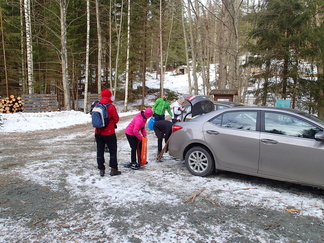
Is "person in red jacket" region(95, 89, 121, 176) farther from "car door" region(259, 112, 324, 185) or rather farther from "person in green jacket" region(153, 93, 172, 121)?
"person in green jacket" region(153, 93, 172, 121)

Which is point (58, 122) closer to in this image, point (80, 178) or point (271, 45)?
point (80, 178)

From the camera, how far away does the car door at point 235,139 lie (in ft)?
15.2

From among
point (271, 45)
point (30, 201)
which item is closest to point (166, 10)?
point (271, 45)

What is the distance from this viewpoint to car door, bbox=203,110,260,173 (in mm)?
4641

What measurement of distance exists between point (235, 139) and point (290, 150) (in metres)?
0.97

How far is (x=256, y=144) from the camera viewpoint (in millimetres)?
4570

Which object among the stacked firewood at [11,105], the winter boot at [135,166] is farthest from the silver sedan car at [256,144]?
the stacked firewood at [11,105]

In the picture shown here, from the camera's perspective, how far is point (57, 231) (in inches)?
125

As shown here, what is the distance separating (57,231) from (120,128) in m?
9.70

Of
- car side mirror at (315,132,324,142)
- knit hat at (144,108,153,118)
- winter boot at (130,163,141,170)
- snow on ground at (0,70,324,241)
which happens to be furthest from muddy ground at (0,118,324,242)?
knit hat at (144,108,153,118)

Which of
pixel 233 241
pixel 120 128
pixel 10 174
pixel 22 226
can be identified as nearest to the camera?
pixel 233 241

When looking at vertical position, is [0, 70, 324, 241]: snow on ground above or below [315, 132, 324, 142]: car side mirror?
below

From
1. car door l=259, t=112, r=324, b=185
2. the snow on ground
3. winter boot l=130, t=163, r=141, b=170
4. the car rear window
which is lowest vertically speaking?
the snow on ground

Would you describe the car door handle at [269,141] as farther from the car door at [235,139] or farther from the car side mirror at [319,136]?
the car side mirror at [319,136]
